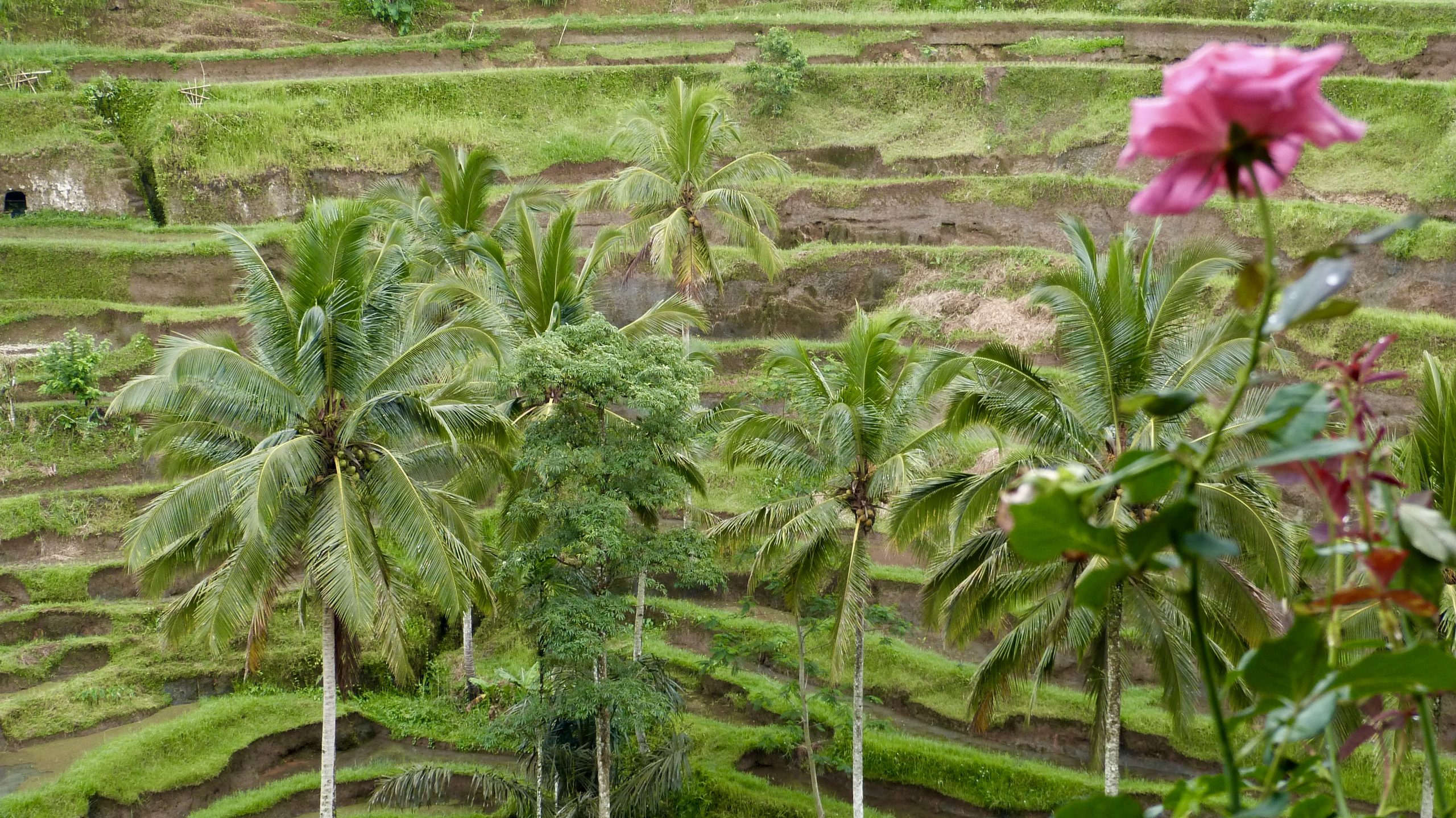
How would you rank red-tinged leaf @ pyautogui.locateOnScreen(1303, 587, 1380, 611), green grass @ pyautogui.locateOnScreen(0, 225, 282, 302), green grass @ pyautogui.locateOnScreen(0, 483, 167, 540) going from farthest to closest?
green grass @ pyautogui.locateOnScreen(0, 225, 282, 302)
green grass @ pyautogui.locateOnScreen(0, 483, 167, 540)
red-tinged leaf @ pyautogui.locateOnScreen(1303, 587, 1380, 611)

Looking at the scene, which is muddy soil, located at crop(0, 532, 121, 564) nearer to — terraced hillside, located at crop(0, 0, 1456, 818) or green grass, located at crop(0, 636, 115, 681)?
terraced hillside, located at crop(0, 0, 1456, 818)

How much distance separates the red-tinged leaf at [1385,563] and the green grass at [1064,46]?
34270 millimetres

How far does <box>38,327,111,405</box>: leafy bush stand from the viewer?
23.1 metres

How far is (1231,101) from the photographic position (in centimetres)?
144

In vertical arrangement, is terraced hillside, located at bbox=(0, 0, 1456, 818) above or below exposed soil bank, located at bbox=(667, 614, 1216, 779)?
above

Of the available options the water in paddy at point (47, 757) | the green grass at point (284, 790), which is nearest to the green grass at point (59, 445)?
the water in paddy at point (47, 757)

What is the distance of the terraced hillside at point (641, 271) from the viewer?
1703cm

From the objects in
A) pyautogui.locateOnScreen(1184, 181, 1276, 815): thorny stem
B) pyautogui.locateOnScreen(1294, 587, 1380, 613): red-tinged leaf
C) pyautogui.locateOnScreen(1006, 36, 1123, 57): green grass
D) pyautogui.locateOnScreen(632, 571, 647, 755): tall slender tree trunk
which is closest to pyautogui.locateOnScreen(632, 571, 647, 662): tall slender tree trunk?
pyautogui.locateOnScreen(632, 571, 647, 755): tall slender tree trunk

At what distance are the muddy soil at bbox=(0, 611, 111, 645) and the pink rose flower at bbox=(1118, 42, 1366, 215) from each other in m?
21.7

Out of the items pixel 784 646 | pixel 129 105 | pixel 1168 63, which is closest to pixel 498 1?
pixel 129 105

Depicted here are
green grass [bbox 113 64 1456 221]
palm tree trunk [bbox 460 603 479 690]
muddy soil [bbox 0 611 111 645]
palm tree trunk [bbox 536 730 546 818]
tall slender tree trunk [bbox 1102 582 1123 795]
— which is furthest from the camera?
green grass [bbox 113 64 1456 221]

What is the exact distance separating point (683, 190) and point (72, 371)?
13.1 m

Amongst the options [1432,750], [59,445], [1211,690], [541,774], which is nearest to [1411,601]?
[1432,750]

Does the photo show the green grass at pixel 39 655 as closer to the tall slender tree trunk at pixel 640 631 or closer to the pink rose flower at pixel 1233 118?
the tall slender tree trunk at pixel 640 631
